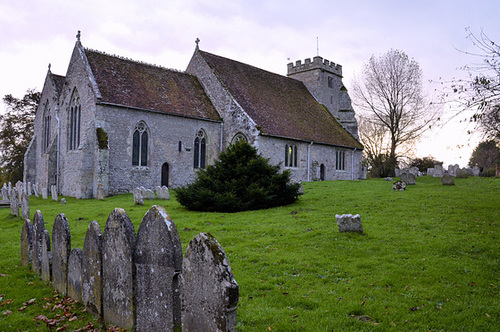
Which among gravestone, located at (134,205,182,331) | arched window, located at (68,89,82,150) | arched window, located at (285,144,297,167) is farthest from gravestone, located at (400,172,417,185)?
arched window, located at (68,89,82,150)

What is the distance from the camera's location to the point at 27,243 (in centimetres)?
747

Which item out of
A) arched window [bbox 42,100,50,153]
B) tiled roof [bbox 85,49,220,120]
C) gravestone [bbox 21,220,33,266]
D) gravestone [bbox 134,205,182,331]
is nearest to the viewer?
gravestone [bbox 134,205,182,331]

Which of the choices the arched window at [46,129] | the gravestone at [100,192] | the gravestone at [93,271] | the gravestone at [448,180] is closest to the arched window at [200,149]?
the gravestone at [100,192]

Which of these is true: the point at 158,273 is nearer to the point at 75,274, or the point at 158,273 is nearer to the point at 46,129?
the point at 75,274

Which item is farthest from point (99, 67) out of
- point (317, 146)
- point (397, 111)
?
point (397, 111)

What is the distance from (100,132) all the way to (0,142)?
82.4 ft

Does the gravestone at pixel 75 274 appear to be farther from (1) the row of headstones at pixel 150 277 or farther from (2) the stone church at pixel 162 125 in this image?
(2) the stone church at pixel 162 125

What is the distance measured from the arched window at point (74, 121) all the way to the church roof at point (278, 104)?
993 cm

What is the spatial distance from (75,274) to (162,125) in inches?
788

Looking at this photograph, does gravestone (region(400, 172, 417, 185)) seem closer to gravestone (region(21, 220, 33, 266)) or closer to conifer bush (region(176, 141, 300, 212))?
conifer bush (region(176, 141, 300, 212))

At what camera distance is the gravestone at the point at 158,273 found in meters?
3.95

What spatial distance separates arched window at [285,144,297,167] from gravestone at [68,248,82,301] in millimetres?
23008

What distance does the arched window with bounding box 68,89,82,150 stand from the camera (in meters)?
24.5

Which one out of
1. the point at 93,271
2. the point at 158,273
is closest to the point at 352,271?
the point at 158,273
